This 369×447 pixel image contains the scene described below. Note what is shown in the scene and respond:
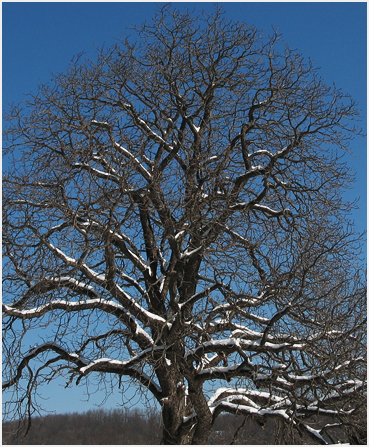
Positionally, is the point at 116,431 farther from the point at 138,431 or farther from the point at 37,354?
the point at 37,354

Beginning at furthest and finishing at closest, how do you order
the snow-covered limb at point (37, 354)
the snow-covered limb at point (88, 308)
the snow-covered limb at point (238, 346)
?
1. the snow-covered limb at point (37, 354)
2. the snow-covered limb at point (88, 308)
3. the snow-covered limb at point (238, 346)

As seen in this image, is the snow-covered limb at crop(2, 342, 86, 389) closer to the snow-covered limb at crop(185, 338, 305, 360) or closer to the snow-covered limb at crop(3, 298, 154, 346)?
the snow-covered limb at crop(3, 298, 154, 346)

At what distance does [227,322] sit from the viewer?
28.2 ft

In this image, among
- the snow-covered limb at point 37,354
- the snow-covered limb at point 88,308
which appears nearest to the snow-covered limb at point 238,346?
the snow-covered limb at point 88,308

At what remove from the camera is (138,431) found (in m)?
14.2

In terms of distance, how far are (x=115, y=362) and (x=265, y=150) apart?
16.6 ft

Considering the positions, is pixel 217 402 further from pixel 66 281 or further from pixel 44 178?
pixel 44 178

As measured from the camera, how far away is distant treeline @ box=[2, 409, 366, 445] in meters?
8.90

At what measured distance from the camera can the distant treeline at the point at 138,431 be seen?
8.90 m

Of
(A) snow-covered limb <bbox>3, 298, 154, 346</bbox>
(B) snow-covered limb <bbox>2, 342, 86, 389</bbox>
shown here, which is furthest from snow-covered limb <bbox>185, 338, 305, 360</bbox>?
(B) snow-covered limb <bbox>2, 342, 86, 389</bbox>

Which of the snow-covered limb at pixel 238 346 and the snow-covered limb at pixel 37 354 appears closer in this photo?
the snow-covered limb at pixel 238 346

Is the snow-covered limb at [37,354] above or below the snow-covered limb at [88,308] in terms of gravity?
below

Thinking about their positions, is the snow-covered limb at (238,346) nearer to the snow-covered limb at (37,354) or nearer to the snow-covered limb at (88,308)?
the snow-covered limb at (88,308)

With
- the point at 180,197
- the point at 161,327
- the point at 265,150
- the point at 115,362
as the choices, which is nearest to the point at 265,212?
the point at 265,150
